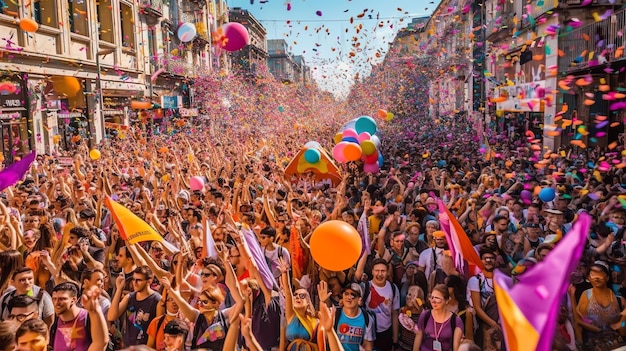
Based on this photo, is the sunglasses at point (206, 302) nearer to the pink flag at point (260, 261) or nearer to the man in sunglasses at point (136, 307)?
the man in sunglasses at point (136, 307)

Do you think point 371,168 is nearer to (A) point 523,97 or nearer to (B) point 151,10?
(A) point 523,97

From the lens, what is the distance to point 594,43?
14547 mm

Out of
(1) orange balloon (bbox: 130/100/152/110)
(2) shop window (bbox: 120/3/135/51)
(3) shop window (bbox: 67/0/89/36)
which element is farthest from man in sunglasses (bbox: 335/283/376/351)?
(2) shop window (bbox: 120/3/135/51)

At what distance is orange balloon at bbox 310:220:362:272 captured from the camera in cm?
461

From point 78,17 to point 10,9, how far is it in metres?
3.97

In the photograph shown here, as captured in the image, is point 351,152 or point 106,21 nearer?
point 351,152

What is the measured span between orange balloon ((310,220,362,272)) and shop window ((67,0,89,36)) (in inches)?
608

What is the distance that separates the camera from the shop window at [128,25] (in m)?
21.7

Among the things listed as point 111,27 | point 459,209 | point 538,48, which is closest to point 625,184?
point 459,209

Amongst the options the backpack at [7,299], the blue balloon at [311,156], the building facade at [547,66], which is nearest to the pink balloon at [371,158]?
the blue balloon at [311,156]

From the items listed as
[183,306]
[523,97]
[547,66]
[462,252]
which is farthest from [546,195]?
[523,97]

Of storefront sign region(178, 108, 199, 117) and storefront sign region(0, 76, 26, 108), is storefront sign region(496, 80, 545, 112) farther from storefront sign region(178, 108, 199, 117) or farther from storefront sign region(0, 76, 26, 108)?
storefront sign region(178, 108, 199, 117)

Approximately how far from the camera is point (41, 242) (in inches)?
231

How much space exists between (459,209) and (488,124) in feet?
69.3
